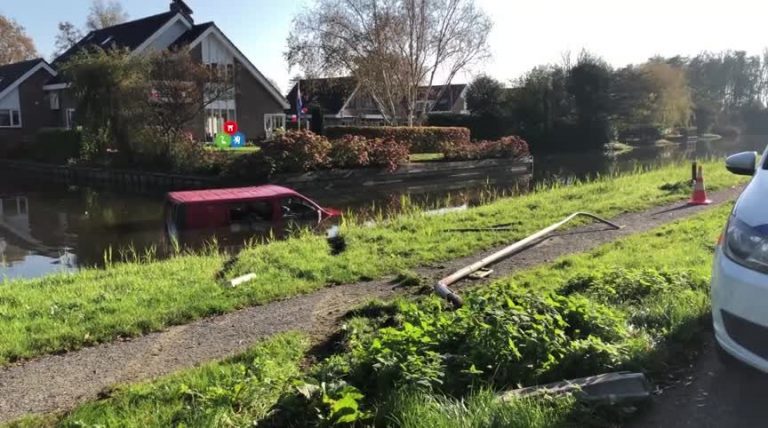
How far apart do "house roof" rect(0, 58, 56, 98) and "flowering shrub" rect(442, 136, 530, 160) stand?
29.9 meters

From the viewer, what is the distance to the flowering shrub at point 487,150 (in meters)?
36.3

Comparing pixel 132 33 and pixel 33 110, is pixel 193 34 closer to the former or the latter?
pixel 132 33

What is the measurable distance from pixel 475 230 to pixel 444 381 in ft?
24.7

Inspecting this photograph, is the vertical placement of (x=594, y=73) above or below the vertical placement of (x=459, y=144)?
above

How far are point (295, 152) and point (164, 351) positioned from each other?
70.9ft

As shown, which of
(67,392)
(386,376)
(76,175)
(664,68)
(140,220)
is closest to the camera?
(386,376)

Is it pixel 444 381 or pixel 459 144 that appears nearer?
pixel 444 381

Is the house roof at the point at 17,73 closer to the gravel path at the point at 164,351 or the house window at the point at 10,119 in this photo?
the house window at the point at 10,119

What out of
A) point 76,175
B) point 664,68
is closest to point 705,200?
point 76,175

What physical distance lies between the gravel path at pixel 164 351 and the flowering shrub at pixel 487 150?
28660 millimetres

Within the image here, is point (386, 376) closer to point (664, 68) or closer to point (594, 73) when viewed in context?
point (594, 73)

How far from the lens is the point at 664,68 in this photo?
210 feet

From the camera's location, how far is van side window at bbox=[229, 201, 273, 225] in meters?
14.7

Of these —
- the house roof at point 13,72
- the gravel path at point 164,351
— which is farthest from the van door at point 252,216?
the house roof at point 13,72
